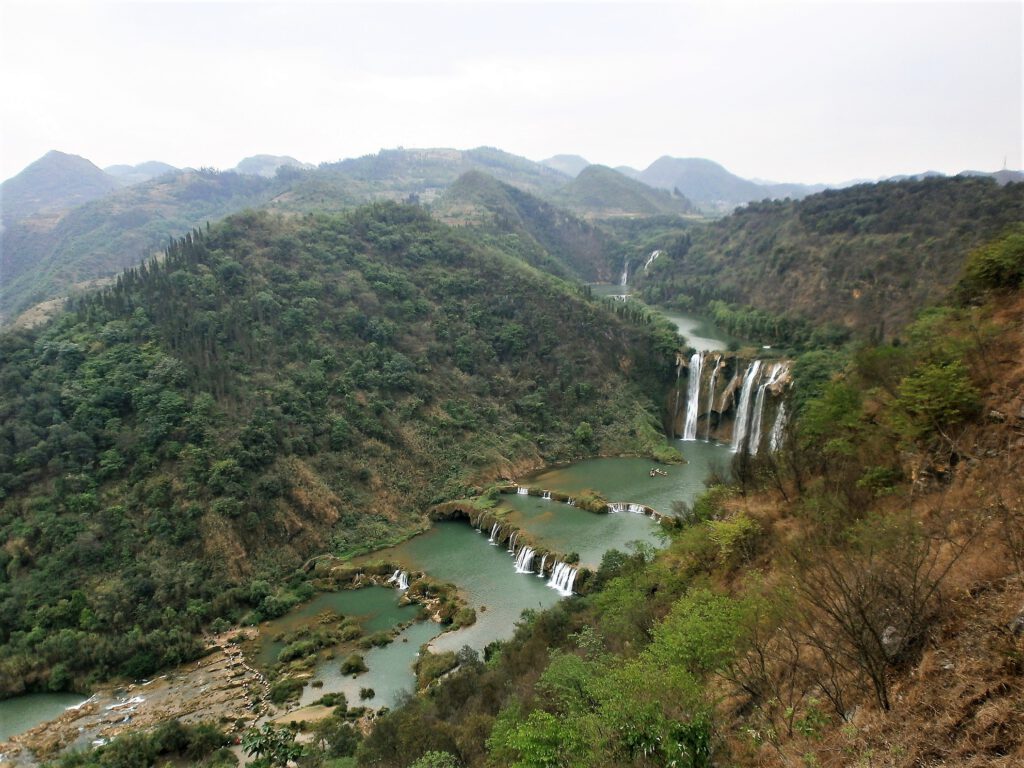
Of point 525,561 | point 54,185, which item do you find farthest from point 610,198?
point 54,185

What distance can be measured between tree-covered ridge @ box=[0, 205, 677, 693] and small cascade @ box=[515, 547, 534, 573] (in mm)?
10664

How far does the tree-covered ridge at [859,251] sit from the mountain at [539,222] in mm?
33533

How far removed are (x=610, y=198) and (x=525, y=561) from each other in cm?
16161

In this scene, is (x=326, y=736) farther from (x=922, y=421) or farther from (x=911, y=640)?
(x=922, y=421)

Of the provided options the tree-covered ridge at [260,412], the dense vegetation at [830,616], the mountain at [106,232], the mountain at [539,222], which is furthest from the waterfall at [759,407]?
the mountain at [106,232]

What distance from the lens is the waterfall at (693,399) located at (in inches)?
2271

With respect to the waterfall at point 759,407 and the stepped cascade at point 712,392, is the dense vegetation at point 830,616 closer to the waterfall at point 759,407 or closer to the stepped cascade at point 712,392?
the waterfall at point 759,407

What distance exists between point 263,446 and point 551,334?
33.8m

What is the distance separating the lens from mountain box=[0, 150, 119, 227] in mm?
159500

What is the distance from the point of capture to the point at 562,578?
32750 mm

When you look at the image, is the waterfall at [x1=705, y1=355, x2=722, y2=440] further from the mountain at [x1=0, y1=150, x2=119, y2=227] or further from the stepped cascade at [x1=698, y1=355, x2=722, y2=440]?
the mountain at [x1=0, y1=150, x2=119, y2=227]

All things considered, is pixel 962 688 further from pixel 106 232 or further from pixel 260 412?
pixel 106 232

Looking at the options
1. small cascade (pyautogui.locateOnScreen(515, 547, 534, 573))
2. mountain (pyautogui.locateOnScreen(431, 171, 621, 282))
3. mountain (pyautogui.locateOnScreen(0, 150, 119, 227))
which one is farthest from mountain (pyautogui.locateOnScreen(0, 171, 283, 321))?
small cascade (pyautogui.locateOnScreen(515, 547, 534, 573))

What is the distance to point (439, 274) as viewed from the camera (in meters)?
66.8
